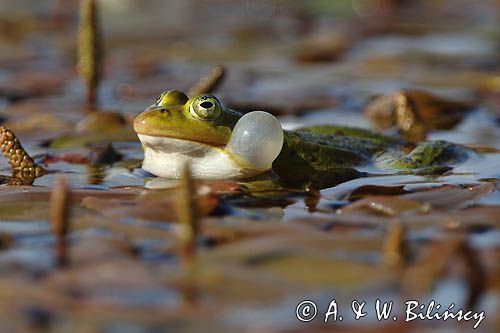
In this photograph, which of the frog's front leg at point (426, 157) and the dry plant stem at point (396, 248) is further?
the frog's front leg at point (426, 157)

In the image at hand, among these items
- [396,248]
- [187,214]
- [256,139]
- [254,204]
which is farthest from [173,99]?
[396,248]

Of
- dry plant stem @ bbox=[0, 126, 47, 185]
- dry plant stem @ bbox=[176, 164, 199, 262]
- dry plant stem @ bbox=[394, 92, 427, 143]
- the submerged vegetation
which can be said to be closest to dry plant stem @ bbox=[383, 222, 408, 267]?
the submerged vegetation

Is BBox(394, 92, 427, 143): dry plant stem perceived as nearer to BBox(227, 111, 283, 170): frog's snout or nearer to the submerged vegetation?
the submerged vegetation

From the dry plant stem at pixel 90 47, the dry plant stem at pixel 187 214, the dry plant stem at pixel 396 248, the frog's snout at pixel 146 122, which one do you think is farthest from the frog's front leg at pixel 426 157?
the dry plant stem at pixel 90 47

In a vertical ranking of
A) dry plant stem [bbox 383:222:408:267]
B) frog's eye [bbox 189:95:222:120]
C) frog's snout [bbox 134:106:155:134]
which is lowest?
dry plant stem [bbox 383:222:408:267]

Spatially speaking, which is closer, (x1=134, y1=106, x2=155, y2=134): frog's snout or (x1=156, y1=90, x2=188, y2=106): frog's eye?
(x1=134, y1=106, x2=155, y2=134): frog's snout

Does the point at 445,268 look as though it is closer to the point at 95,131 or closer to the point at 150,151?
the point at 150,151

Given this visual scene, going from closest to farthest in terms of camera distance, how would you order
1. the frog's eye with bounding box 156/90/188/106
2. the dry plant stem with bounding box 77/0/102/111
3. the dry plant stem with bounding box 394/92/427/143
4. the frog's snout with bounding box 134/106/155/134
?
the frog's snout with bounding box 134/106/155/134
the frog's eye with bounding box 156/90/188/106
the dry plant stem with bounding box 394/92/427/143
the dry plant stem with bounding box 77/0/102/111
